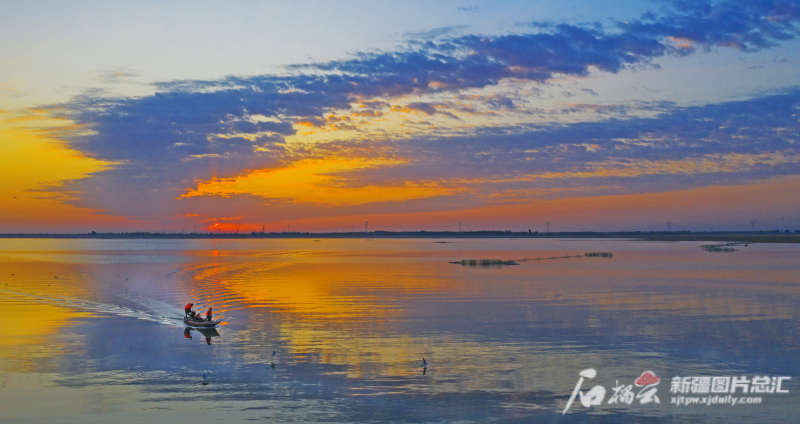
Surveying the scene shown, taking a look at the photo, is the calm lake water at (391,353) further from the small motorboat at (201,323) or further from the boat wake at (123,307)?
the small motorboat at (201,323)

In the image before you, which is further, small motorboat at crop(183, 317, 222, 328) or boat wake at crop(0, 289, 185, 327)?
boat wake at crop(0, 289, 185, 327)

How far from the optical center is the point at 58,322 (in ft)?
109

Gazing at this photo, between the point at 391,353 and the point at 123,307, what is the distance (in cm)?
2423

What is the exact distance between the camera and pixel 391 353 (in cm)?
2456

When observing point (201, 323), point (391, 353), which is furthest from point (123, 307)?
point (391, 353)

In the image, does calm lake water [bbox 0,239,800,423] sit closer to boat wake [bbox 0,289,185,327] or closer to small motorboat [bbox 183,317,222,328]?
boat wake [bbox 0,289,185,327]

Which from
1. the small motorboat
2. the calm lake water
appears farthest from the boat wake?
A: the small motorboat

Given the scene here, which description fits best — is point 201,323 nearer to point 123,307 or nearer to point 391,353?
point 391,353

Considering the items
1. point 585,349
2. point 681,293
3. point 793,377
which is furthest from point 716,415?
point 681,293

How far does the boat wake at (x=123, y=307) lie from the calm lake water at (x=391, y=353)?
140 millimetres

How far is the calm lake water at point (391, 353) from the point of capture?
17.4 meters

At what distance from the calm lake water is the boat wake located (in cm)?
14

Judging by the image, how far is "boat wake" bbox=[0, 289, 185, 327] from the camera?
117 ft

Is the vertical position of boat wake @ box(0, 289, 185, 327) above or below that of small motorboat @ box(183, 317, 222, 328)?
below
